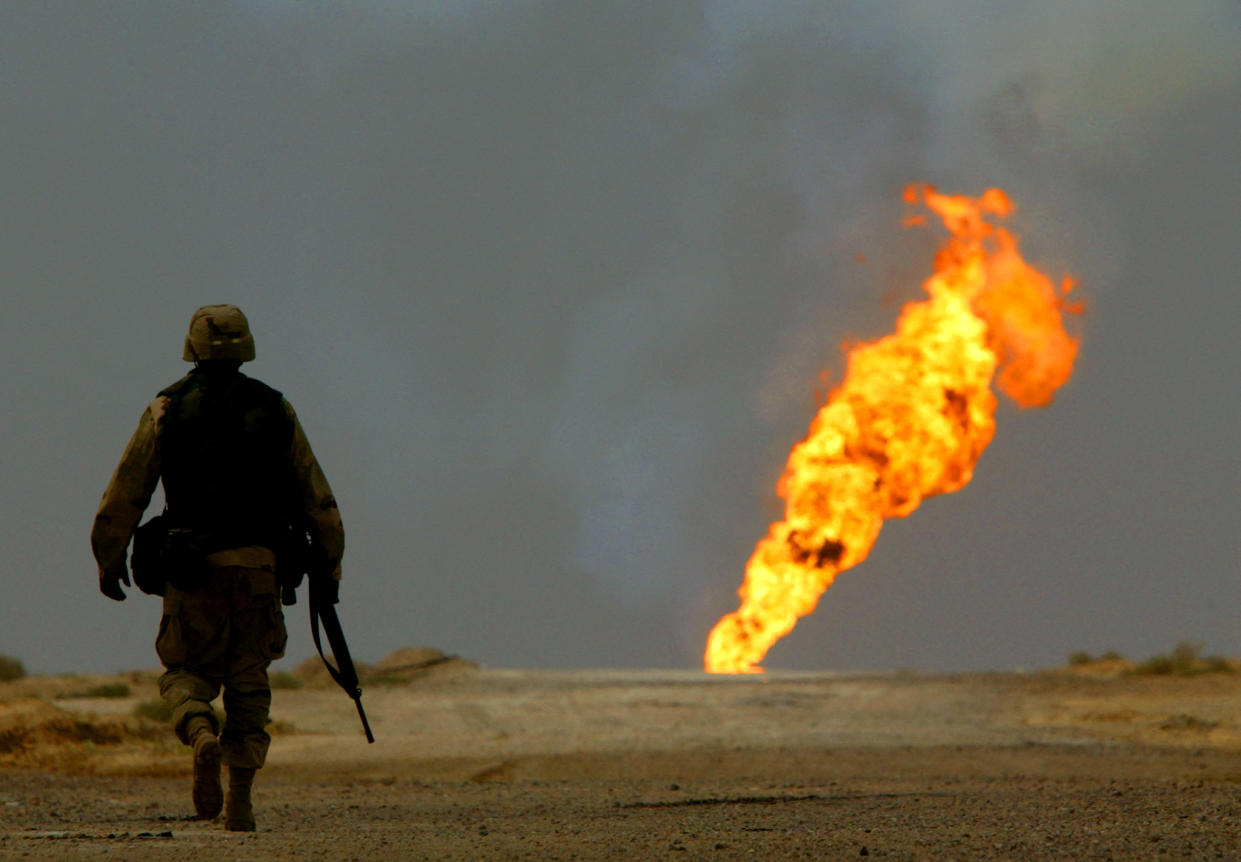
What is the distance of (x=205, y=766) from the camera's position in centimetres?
879

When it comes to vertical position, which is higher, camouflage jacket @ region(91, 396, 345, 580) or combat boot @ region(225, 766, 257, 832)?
camouflage jacket @ region(91, 396, 345, 580)

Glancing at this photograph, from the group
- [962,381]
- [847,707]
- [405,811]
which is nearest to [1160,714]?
[847,707]

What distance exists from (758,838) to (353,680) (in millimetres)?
2968

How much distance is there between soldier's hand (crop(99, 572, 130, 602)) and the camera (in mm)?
8844

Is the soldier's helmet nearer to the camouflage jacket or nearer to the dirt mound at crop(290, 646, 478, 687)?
the camouflage jacket

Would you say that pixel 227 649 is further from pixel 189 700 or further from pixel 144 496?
pixel 144 496

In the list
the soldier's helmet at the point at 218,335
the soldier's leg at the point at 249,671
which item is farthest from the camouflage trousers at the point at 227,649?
the soldier's helmet at the point at 218,335

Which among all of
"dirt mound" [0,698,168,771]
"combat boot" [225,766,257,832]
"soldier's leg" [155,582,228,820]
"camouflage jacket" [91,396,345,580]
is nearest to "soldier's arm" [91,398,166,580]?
"camouflage jacket" [91,396,345,580]

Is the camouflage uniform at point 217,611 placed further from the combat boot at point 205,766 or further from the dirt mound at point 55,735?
the dirt mound at point 55,735

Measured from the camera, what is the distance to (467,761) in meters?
17.5

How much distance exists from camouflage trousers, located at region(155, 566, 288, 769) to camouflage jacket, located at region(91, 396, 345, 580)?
0.72 feet

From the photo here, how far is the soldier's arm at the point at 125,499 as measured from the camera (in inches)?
346

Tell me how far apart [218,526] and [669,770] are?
826cm

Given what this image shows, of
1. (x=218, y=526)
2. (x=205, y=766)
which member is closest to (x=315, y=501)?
(x=218, y=526)
